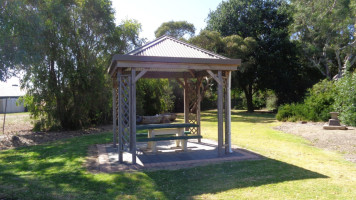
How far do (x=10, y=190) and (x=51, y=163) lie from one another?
198cm

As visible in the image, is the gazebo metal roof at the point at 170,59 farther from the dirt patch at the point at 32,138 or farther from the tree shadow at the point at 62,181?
the dirt patch at the point at 32,138

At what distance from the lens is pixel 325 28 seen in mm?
21422

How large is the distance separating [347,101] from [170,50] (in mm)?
10168

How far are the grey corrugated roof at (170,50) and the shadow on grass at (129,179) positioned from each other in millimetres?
2831

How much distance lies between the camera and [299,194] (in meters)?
4.45

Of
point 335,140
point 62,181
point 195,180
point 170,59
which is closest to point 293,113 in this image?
point 335,140

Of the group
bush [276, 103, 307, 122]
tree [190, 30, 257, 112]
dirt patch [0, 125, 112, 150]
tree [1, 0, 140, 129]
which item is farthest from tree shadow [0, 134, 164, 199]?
tree [190, 30, 257, 112]

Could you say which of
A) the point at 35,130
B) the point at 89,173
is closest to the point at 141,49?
the point at 89,173

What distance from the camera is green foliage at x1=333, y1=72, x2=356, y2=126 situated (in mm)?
12422

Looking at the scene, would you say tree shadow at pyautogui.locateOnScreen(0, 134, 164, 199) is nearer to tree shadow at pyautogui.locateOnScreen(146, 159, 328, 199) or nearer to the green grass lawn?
the green grass lawn

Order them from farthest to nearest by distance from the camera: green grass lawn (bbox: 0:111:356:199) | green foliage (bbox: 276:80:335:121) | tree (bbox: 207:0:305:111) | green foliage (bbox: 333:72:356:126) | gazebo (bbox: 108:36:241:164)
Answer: tree (bbox: 207:0:305:111) < green foliage (bbox: 276:80:335:121) < green foliage (bbox: 333:72:356:126) < gazebo (bbox: 108:36:241:164) < green grass lawn (bbox: 0:111:356:199)

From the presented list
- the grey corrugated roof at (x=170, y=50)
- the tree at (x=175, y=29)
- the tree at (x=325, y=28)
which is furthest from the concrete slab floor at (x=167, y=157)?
the tree at (x=175, y=29)

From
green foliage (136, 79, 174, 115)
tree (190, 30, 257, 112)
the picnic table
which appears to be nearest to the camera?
the picnic table

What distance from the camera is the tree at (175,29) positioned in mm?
31953
